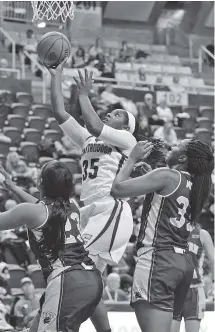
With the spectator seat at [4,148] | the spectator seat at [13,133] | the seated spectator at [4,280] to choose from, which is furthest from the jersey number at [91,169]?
the spectator seat at [13,133]

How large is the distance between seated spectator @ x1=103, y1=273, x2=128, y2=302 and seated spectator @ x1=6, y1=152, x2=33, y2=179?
244cm

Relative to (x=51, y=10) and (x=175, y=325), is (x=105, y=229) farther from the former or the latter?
(x=51, y=10)

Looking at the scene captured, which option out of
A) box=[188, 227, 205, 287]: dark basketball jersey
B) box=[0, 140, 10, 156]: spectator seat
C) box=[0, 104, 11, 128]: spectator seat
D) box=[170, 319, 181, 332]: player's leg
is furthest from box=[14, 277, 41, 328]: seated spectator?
box=[0, 104, 11, 128]: spectator seat

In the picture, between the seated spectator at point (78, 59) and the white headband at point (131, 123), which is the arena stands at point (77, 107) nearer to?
the seated spectator at point (78, 59)

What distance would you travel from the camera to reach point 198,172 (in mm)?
4832

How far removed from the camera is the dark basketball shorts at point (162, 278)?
4.66m

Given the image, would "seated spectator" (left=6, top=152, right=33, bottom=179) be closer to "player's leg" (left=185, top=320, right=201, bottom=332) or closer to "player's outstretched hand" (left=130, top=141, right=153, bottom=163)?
"player's leg" (left=185, top=320, right=201, bottom=332)

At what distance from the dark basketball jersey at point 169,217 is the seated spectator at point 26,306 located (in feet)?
12.2

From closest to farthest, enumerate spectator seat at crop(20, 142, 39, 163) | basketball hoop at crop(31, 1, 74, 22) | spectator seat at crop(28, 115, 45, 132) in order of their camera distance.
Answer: basketball hoop at crop(31, 1, 74, 22) → spectator seat at crop(20, 142, 39, 163) → spectator seat at crop(28, 115, 45, 132)

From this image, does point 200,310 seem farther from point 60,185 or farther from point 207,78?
point 207,78

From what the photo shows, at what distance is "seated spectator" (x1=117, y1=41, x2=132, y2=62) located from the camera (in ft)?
65.6

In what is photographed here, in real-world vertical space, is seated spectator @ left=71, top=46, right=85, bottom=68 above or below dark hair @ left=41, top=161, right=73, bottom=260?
above

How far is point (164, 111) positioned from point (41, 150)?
3.72 metres

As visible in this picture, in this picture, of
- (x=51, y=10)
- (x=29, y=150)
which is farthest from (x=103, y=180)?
(x=29, y=150)
